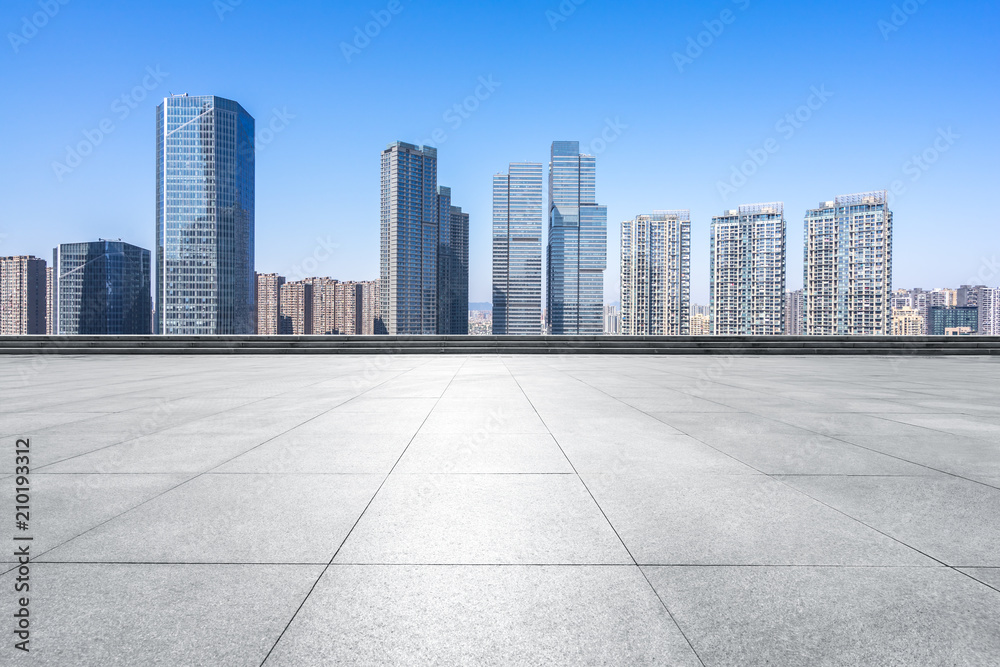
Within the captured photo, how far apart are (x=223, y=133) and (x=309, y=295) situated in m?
61.5

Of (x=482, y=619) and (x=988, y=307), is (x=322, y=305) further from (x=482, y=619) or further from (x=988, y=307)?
(x=988, y=307)

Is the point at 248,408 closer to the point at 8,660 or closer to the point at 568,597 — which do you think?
the point at 8,660

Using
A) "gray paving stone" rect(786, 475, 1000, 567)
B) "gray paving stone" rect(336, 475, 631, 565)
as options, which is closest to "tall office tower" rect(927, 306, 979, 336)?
"gray paving stone" rect(786, 475, 1000, 567)

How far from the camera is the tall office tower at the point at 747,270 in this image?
123 m

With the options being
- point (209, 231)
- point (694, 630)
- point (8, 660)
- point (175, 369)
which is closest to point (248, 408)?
point (8, 660)

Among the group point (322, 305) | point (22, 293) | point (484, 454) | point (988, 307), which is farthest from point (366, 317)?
point (988, 307)

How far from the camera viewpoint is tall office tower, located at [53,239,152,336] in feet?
419

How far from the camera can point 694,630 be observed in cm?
224

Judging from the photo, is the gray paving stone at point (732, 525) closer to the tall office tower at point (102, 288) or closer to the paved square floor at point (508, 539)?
the paved square floor at point (508, 539)

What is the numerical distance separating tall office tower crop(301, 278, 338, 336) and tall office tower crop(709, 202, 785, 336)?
5071 inches

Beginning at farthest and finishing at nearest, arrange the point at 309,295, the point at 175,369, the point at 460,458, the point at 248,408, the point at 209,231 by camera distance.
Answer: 1. the point at 309,295
2. the point at 209,231
3. the point at 175,369
4. the point at 248,408
5. the point at 460,458

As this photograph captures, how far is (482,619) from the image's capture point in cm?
234

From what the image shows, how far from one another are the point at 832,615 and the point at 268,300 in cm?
20606

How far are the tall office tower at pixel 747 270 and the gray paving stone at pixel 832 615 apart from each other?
130 metres
